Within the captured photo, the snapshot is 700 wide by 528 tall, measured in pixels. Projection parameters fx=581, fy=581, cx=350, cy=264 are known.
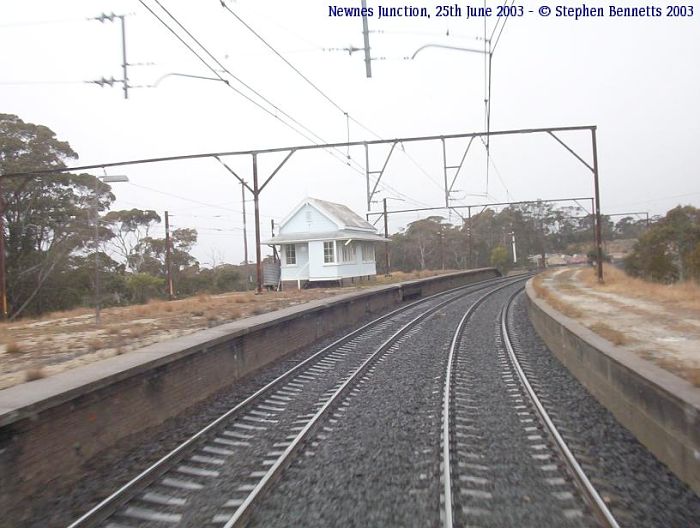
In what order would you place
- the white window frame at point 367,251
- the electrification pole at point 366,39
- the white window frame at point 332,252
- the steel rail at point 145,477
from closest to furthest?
the steel rail at point 145,477, the electrification pole at point 366,39, the white window frame at point 332,252, the white window frame at point 367,251

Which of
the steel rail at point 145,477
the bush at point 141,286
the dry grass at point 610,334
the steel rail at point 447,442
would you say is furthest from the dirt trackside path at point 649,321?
the bush at point 141,286

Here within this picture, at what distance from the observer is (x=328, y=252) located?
36.4 metres

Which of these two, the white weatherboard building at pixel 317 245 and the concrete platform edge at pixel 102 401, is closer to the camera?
the concrete platform edge at pixel 102 401

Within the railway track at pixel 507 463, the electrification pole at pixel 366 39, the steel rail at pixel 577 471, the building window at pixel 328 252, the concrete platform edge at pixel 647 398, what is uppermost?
the electrification pole at pixel 366 39

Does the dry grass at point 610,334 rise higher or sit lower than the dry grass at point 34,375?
lower

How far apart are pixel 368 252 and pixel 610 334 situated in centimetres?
3381

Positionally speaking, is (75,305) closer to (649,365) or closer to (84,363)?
(84,363)

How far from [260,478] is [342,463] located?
0.87 metres

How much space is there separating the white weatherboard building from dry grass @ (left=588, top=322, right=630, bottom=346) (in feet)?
80.5

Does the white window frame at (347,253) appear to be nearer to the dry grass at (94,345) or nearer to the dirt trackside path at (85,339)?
the dirt trackside path at (85,339)

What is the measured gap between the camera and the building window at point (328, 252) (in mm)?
36156

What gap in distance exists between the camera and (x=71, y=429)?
20.0 ft

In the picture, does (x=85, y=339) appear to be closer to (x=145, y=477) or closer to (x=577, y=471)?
(x=145, y=477)

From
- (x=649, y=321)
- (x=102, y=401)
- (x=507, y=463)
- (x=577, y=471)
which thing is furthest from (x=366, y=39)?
(x=649, y=321)
